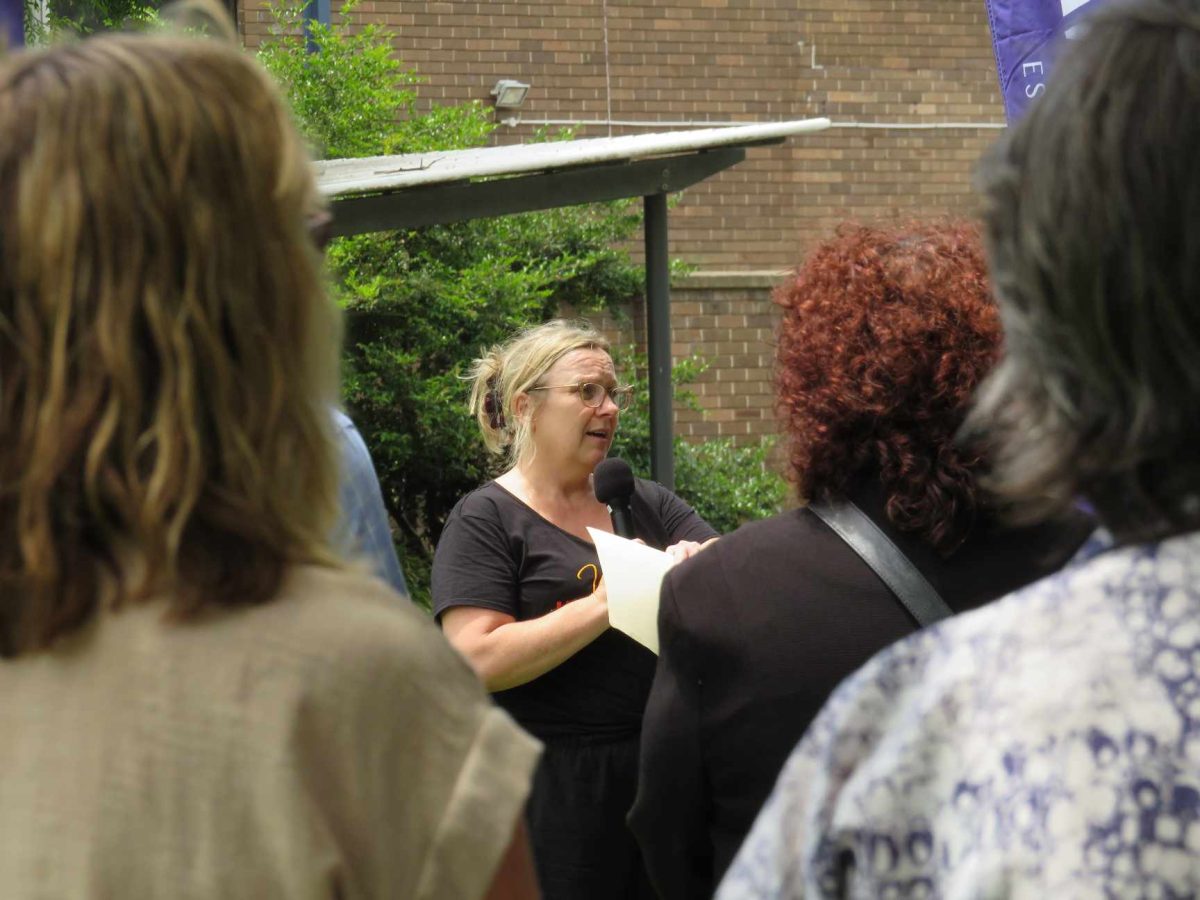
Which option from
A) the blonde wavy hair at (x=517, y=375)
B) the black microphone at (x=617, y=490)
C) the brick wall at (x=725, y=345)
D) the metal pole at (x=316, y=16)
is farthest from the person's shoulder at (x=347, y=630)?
the brick wall at (x=725, y=345)

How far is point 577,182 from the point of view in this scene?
6461 millimetres

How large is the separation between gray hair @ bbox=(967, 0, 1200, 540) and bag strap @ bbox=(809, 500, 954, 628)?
946 millimetres

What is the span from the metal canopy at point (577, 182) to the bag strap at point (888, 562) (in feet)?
11.7

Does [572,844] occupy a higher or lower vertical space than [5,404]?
lower

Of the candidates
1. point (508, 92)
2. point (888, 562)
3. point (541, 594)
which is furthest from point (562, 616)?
point (508, 92)

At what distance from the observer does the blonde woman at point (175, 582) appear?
1281mm

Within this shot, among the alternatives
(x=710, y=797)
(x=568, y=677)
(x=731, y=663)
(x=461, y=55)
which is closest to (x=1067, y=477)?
(x=731, y=663)

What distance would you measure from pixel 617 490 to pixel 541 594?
0.33m

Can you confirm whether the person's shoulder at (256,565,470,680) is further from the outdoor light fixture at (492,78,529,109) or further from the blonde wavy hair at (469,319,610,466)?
the outdoor light fixture at (492,78,529,109)

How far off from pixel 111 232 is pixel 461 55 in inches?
461

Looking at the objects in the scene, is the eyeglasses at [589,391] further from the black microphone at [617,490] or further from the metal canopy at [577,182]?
the metal canopy at [577,182]

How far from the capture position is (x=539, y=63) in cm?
1276

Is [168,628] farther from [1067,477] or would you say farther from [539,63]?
[539,63]

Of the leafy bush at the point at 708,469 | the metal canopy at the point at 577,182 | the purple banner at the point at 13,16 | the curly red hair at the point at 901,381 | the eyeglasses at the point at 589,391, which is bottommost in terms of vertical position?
the leafy bush at the point at 708,469
